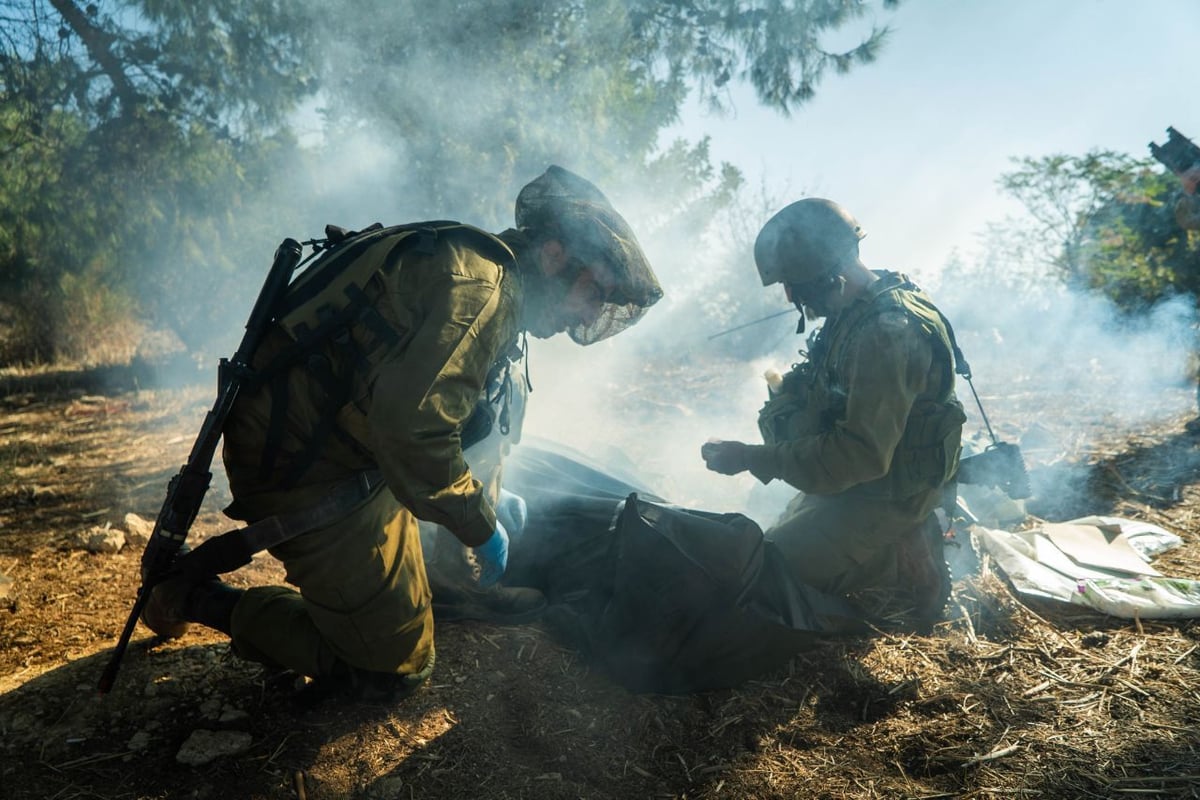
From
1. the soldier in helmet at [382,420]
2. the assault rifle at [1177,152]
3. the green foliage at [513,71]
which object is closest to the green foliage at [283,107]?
the green foliage at [513,71]

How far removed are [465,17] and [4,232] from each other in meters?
4.27

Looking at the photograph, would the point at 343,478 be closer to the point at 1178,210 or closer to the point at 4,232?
the point at 4,232

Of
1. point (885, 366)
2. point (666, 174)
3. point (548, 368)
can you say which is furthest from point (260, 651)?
point (666, 174)

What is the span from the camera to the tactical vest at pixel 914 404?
8.45 feet

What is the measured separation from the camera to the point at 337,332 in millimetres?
1850

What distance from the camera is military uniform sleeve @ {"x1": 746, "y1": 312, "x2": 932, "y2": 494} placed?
247 cm

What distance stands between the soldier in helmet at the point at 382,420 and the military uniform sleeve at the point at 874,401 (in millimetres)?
881

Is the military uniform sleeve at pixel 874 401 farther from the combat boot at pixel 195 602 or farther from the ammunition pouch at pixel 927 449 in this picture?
the combat boot at pixel 195 602

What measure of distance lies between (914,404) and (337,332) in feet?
6.91

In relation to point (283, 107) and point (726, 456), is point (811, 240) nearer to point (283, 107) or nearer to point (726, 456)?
point (726, 456)

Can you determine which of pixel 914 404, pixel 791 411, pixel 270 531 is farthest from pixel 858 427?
pixel 270 531

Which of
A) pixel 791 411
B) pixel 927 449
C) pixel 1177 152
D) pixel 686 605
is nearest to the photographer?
pixel 686 605

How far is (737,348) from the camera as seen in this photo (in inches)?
394

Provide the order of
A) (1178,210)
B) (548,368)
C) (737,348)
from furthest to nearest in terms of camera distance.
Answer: (737,348) < (548,368) < (1178,210)
